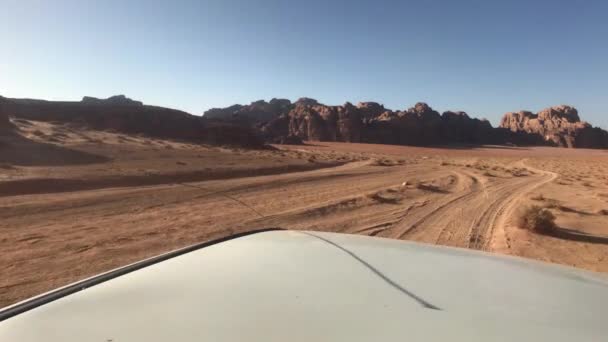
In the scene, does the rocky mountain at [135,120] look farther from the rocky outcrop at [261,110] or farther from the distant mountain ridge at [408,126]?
the rocky outcrop at [261,110]

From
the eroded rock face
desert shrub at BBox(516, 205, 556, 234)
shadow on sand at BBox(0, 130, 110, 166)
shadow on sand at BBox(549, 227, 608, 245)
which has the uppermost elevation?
the eroded rock face

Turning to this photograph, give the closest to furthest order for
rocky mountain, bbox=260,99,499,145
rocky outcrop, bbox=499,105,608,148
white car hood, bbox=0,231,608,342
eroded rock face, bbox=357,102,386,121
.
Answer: white car hood, bbox=0,231,608,342 < rocky mountain, bbox=260,99,499,145 < rocky outcrop, bbox=499,105,608,148 < eroded rock face, bbox=357,102,386,121

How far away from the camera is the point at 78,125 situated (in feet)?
155

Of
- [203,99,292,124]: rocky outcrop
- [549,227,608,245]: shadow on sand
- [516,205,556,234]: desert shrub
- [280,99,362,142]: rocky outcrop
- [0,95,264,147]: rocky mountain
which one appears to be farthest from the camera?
[203,99,292,124]: rocky outcrop

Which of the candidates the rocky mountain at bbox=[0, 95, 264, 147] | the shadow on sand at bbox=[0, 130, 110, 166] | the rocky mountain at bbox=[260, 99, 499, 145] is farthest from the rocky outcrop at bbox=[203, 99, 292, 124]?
the shadow on sand at bbox=[0, 130, 110, 166]

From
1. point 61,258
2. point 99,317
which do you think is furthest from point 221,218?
point 99,317

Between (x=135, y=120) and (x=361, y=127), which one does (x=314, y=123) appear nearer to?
Answer: (x=361, y=127)

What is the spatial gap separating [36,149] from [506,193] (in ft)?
74.5

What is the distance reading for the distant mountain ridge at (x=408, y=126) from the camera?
104312 millimetres

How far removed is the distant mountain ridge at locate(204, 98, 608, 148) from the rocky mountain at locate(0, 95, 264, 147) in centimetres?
3093

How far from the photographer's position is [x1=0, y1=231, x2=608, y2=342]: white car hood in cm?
179

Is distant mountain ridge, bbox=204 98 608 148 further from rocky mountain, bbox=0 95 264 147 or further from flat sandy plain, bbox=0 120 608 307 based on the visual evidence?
flat sandy plain, bbox=0 120 608 307

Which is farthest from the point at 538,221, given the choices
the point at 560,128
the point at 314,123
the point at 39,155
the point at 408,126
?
the point at 560,128

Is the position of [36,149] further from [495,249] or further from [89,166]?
[495,249]
